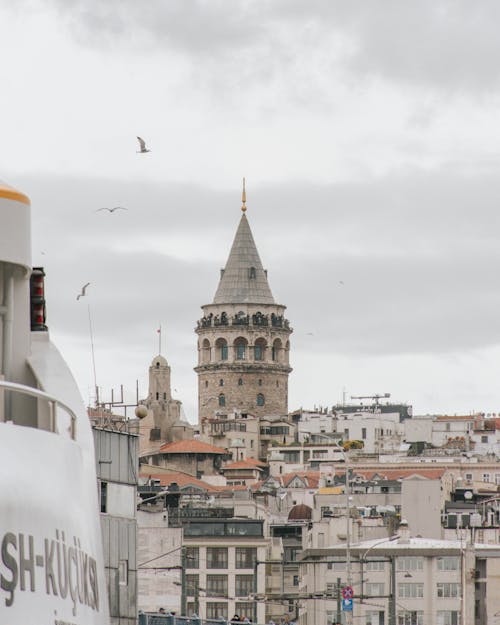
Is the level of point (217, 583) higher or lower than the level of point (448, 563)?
lower

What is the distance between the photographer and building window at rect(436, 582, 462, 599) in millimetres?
134125

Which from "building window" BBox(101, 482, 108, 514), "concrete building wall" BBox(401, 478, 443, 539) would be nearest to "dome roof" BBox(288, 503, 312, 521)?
"concrete building wall" BBox(401, 478, 443, 539)

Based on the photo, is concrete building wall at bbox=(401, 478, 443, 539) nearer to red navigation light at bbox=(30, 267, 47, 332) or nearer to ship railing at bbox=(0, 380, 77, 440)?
red navigation light at bbox=(30, 267, 47, 332)

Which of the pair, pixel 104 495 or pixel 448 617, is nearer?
pixel 104 495

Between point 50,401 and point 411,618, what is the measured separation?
377ft

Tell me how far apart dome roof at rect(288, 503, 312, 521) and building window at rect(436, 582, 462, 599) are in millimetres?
36491

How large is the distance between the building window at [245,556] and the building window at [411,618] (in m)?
10.6

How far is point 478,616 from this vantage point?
13512 cm

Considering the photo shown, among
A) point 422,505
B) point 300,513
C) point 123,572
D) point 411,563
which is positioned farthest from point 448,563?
point 123,572

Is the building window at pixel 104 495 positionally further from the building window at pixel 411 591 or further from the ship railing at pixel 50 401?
the building window at pixel 411 591

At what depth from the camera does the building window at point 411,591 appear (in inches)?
5320

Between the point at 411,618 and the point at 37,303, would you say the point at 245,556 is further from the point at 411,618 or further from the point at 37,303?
the point at 37,303

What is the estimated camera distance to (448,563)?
5310 inches

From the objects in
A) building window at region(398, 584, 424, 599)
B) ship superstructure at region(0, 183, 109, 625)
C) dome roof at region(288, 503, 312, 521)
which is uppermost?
ship superstructure at region(0, 183, 109, 625)
